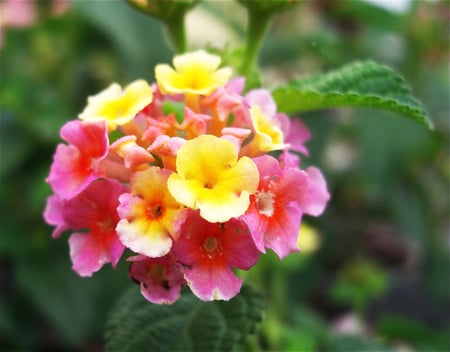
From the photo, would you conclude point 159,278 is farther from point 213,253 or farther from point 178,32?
point 178,32

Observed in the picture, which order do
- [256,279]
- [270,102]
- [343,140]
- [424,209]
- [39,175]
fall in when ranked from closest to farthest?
[270,102] → [256,279] → [39,175] → [424,209] → [343,140]

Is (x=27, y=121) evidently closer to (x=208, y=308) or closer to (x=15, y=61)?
(x=15, y=61)

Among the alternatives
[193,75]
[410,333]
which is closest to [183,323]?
[193,75]

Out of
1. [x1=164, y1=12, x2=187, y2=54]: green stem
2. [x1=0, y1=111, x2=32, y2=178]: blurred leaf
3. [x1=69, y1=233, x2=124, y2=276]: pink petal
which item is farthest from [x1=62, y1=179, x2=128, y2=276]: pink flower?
[x1=0, y1=111, x2=32, y2=178]: blurred leaf

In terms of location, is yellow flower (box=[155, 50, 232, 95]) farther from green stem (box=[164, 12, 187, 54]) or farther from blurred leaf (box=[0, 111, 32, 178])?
blurred leaf (box=[0, 111, 32, 178])

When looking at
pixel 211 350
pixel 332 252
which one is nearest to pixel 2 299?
pixel 332 252

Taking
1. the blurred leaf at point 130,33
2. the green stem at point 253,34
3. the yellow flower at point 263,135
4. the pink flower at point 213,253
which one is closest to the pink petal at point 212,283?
the pink flower at point 213,253
